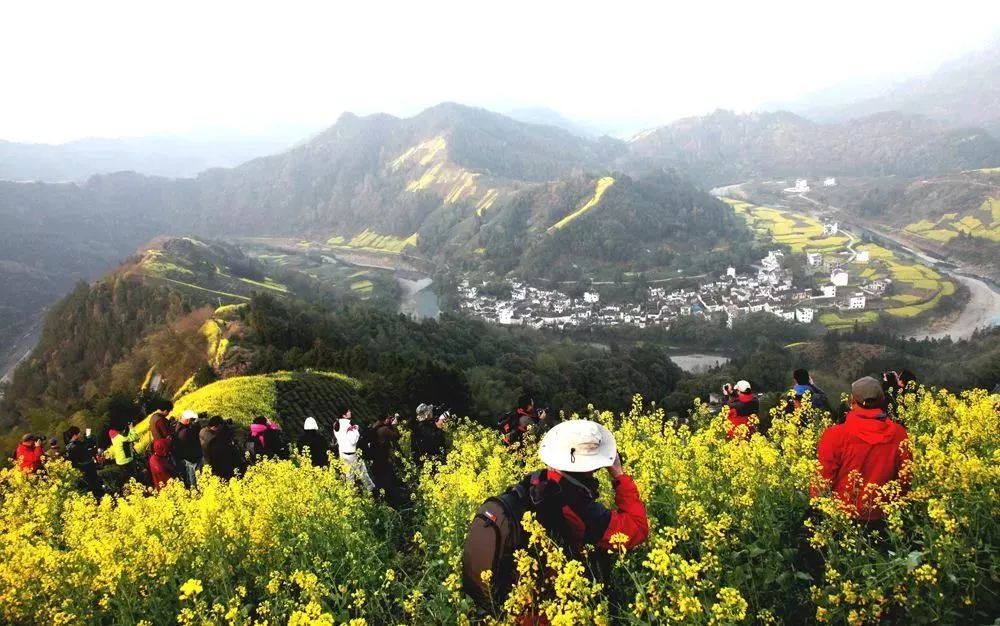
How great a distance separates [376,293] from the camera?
101 meters

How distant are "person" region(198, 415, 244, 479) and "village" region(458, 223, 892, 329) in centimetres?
7087

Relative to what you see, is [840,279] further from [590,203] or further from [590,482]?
[590,482]

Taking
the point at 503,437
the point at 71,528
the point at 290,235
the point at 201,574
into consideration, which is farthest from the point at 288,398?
the point at 290,235

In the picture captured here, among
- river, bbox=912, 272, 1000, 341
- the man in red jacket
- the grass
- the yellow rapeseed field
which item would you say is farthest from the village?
the man in red jacket

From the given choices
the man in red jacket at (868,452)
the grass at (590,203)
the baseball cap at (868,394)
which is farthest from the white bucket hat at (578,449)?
the grass at (590,203)

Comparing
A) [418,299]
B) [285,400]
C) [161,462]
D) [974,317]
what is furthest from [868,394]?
[418,299]

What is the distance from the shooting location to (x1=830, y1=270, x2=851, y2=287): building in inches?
3199

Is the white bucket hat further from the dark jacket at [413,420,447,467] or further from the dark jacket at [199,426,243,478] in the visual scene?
the dark jacket at [199,426,243,478]

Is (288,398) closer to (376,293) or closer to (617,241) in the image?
(376,293)

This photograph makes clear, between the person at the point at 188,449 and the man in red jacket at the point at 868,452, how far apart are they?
338 inches

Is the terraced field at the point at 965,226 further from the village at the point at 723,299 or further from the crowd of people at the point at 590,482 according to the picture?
the crowd of people at the point at 590,482

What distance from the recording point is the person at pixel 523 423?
8.86 m

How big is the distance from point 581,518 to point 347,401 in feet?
63.5

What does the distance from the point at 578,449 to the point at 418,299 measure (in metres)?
102
